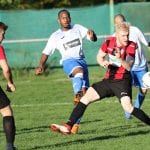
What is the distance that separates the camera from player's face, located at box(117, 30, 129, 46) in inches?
407

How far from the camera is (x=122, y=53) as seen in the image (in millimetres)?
10484

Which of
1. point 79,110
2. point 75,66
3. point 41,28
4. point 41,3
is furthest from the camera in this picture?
point 41,3

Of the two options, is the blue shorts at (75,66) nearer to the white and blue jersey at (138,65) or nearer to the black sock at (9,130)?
the white and blue jersey at (138,65)

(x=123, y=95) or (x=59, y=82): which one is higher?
(x=123, y=95)

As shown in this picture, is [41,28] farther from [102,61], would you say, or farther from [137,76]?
[102,61]

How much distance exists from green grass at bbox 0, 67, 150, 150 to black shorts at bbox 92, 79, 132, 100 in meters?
0.64

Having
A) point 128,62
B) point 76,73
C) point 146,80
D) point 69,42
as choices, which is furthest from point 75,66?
point 128,62

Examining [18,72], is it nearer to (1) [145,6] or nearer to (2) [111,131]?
(1) [145,6]

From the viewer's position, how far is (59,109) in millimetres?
15297

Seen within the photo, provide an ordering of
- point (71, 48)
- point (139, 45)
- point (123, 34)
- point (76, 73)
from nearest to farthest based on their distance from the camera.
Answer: point (123, 34)
point (76, 73)
point (139, 45)
point (71, 48)

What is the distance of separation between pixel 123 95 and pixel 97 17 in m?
14.3

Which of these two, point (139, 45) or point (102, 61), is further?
point (139, 45)

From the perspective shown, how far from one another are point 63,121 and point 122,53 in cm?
308

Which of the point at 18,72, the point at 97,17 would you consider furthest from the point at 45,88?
the point at 97,17
